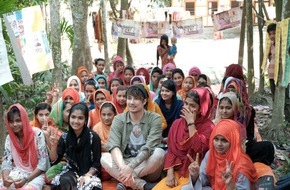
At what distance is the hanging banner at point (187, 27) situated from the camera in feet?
35.7

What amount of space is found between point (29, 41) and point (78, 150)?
229cm

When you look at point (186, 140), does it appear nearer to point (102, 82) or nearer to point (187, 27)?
point (102, 82)

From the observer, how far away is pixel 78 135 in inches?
164

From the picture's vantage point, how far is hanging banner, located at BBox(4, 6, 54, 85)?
5203mm

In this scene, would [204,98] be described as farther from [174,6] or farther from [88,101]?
[174,6]

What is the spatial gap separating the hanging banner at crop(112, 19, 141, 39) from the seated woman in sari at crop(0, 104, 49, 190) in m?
7.44

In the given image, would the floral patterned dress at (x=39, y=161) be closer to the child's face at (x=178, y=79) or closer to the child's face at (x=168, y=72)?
the child's face at (x=178, y=79)

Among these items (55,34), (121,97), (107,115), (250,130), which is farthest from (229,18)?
(107,115)

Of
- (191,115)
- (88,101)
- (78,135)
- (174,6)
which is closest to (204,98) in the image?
(191,115)

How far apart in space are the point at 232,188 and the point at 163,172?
1.24m

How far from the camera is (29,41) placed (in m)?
5.79

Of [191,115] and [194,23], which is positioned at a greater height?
[194,23]

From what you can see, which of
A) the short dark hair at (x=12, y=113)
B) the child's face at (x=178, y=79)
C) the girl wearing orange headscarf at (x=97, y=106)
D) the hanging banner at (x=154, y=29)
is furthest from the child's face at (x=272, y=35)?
the hanging banner at (x=154, y=29)

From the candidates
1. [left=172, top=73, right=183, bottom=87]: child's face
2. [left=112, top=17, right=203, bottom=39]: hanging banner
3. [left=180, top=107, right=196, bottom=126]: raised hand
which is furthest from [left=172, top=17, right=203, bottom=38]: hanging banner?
[left=180, top=107, right=196, bottom=126]: raised hand
